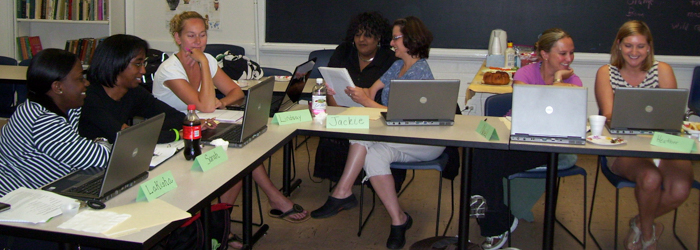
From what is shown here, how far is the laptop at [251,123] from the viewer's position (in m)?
2.22

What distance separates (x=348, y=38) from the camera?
145 inches

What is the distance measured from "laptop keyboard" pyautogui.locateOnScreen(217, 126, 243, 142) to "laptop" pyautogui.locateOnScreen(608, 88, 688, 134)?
4.95ft

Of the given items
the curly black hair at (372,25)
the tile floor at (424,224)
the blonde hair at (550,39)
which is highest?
the curly black hair at (372,25)

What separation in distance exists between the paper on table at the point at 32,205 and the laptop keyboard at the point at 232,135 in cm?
79

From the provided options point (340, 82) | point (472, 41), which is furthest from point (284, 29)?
point (340, 82)

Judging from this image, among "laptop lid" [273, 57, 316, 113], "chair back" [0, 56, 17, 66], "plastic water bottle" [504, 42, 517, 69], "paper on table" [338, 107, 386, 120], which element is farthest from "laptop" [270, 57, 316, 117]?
"chair back" [0, 56, 17, 66]

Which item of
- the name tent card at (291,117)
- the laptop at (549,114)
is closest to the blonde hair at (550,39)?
the laptop at (549,114)

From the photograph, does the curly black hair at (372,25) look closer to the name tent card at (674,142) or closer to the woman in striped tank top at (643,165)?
the woman in striped tank top at (643,165)

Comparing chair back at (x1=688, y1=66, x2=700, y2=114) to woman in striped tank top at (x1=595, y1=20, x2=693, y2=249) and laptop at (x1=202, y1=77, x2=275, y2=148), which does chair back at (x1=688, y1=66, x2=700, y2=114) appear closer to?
woman in striped tank top at (x1=595, y1=20, x2=693, y2=249)

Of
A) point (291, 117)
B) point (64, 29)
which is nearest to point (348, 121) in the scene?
point (291, 117)

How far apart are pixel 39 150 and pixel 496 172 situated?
6.13 feet

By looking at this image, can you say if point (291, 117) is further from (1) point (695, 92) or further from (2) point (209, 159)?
(1) point (695, 92)

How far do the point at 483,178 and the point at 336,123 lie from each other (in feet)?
2.42

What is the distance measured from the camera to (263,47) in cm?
532
